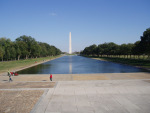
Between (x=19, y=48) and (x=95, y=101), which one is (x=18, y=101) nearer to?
(x=95, y=101)

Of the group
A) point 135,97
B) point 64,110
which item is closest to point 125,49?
point 135,97

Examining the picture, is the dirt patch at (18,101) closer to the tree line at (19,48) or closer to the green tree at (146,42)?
the green tree at (146,42)

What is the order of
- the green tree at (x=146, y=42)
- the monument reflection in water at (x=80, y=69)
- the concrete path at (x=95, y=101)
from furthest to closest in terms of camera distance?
the green tree at (x=146, y=42), the monument reflection in water at (x=80, y=69), the concrete path at (x=95, y=101)

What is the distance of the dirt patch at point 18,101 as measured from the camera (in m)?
9.30

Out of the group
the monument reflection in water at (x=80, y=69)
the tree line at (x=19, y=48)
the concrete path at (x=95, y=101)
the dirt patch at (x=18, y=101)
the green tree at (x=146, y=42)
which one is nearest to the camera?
the concrete path at (x=95, y=101)

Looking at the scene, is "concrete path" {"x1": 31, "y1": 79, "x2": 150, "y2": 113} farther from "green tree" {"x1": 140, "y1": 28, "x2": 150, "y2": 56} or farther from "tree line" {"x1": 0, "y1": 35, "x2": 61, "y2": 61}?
"tree line" {"x1": 0, "y1": 35, "x2": 61, "y2": 61}

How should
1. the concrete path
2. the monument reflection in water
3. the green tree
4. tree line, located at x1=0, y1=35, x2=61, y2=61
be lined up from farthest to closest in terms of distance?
tree line, located at x1=0, y1=35, x2=61, y2=61 < the green tree < the monument reflection in water < the concrete path

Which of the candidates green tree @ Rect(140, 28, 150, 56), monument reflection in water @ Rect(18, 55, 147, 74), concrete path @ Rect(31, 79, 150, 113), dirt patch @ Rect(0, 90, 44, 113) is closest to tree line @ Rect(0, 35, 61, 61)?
monument reflection in water @ Rect(18, 55, 147, 74)

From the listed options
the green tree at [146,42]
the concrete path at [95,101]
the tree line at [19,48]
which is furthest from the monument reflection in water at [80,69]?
the tree line at [19,48]

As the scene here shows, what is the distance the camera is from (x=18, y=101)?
10.8 meters

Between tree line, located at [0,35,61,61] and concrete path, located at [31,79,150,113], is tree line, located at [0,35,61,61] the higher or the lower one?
the higher one

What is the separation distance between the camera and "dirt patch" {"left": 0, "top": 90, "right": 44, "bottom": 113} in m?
9.30

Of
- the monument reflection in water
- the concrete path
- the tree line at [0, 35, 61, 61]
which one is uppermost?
the tree line at [0, 35, 61, 61]

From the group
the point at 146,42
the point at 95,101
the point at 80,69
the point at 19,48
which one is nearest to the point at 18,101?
the point at 95,101
